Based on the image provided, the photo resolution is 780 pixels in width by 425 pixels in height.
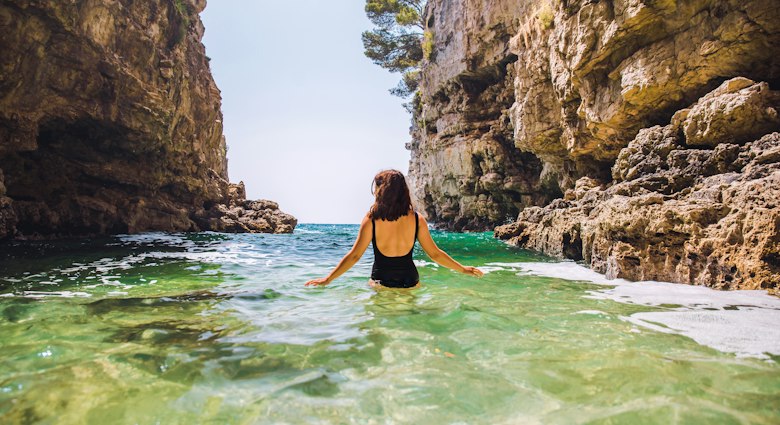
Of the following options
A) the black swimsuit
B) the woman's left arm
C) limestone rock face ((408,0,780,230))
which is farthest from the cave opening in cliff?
limestone rock face ((408,0,780,230))

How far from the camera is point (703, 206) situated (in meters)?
5.48

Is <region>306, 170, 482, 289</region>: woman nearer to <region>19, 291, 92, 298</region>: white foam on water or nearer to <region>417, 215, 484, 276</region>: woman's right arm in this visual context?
<region>417, 215, 484, 276</region>: woman's right arm

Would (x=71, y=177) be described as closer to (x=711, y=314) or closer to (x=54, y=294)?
(x=54, y=294)

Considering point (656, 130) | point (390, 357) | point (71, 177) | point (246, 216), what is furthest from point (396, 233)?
point (246, 216)

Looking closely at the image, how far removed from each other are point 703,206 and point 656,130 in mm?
4462

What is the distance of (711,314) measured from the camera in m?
3.62

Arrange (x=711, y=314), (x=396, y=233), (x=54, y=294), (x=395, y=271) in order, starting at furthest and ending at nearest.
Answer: (x=54, y=294) < (x=395, y=271) < (x=396, y=233) < (x=711, y=314)

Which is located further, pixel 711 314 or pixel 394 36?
pixel 394 36

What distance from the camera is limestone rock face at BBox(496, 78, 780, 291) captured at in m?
4.69

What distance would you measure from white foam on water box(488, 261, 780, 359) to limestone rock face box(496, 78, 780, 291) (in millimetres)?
374

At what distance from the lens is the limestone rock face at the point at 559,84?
27.9 feet

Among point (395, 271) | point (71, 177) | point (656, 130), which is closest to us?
point (395, 271)

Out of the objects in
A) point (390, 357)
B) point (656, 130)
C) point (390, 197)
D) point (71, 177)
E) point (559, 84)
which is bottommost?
point (390, 357)

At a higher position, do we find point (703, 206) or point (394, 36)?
point (394, 36)
